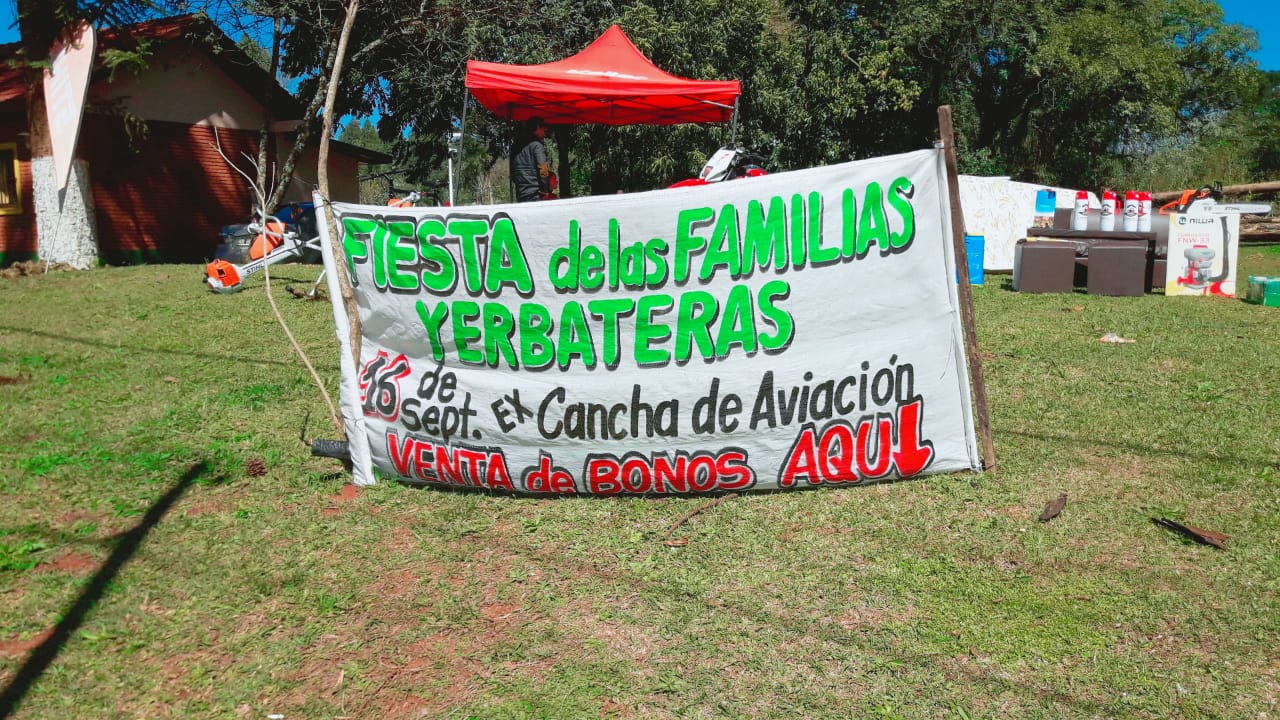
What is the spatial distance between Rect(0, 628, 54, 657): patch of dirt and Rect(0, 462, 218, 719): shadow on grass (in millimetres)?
20

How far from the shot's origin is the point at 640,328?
4.35 meters

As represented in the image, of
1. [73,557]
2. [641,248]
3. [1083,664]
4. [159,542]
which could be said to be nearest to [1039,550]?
[1083,664]

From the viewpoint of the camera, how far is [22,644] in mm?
3209

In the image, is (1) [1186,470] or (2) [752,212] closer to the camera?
(2) [752,212]

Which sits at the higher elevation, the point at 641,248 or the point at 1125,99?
the point at 1125,99

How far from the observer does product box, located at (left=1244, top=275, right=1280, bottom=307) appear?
32.2ft

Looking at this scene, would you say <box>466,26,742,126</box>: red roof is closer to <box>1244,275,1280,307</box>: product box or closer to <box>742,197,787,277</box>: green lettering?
<box>1244,275,1280,307</box>: product box

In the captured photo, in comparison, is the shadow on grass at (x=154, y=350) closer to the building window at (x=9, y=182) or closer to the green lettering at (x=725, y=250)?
the green lettering at (x=725, y=250)

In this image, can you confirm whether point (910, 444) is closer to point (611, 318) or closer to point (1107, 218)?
point (611, 318)

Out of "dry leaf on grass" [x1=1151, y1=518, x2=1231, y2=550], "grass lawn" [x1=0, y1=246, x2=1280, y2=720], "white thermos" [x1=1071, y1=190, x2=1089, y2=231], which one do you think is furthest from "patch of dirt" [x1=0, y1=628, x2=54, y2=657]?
"white thermos" [x1=1071, y1=190, x2=1089, y2=231]

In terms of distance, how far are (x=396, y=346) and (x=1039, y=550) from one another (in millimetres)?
3308

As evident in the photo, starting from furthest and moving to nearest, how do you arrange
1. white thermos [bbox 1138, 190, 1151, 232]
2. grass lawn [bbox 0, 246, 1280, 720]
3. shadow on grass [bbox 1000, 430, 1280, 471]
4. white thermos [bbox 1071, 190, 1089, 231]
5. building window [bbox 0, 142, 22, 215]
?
building window [bbox 0, 142, 22, 215], white thermos [bbox 1071, 190, 1089, 231], white thermos [bbox 1138, 190, 1151, 232], shadow on grass [bbox 1000, 430, 1280, 471], grass lawn [bbox 0, 246, 1280, 720]

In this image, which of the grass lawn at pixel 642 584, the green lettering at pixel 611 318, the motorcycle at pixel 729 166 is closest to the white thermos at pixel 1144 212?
the motorcycle at pixel 729 166

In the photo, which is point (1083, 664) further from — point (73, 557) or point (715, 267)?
point (73, 557)
